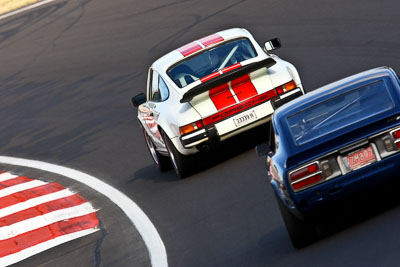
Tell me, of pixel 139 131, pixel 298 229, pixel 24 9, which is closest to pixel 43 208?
pixel 139 131

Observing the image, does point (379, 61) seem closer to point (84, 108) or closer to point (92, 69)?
point (84, 108)

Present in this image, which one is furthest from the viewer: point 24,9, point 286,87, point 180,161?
point 24,9

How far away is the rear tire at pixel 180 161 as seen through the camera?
1242 centimetres

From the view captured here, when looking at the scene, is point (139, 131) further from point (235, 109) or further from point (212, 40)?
point (235, 109)

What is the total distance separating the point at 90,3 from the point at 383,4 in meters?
13.5

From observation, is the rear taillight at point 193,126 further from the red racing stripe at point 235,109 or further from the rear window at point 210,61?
the rear window at point 210,61

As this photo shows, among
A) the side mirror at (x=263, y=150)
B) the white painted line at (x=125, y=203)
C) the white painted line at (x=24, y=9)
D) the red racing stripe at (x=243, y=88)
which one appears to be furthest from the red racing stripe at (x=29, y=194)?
the white painted line at (x=24, y=9)

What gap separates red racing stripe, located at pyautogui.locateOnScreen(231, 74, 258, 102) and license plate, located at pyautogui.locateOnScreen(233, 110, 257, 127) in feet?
0.63

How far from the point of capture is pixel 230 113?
12023 mm

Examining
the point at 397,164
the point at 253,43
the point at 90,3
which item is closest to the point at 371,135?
the point at 397,164

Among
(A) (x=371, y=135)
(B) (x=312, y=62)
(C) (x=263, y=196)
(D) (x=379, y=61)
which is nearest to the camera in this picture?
(A) (x=371, y=135)

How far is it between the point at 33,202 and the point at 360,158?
7.01m

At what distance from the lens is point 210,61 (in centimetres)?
1268

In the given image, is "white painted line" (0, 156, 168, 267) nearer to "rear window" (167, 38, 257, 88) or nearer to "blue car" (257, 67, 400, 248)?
"rear window" (167, 38, 257, 88)
